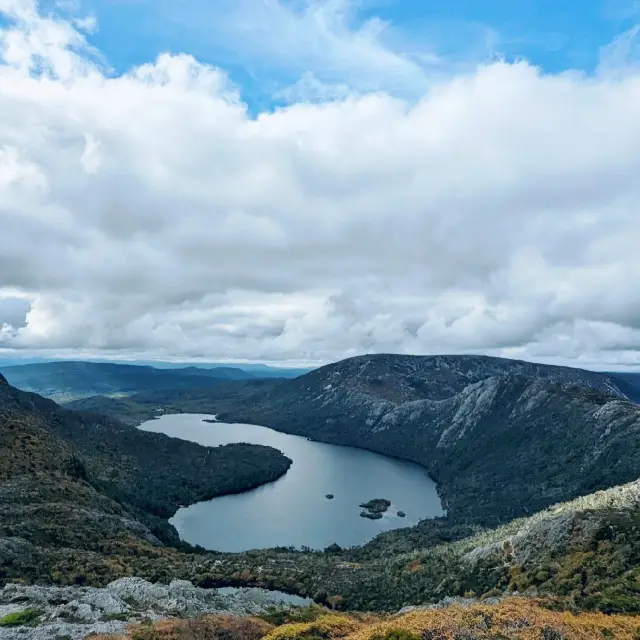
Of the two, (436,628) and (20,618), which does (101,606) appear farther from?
(436,628)

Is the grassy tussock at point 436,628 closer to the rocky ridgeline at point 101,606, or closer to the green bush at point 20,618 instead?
the rocky ridgeline at point 101,606

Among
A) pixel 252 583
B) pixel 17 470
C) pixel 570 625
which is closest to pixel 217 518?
pixel 17 470

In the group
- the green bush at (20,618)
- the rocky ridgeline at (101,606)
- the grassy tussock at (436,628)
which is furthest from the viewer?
the green bush at (20,618)

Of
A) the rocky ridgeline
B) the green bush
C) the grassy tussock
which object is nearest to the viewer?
the grassy tussock

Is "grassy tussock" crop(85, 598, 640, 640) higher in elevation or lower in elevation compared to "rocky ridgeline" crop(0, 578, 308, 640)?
higher

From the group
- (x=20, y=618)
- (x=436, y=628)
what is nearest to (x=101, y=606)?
(x=20, y=618)

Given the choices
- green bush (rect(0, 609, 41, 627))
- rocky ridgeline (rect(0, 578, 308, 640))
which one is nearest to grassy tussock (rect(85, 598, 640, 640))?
rocky ridgeline (rect(0, 578, 308, 640))

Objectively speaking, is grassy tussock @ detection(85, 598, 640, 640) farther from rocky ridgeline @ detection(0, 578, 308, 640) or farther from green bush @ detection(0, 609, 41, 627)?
green bush @ detection(0, 609, 41, 627)

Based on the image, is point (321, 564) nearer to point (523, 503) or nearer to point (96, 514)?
point (96, 514)

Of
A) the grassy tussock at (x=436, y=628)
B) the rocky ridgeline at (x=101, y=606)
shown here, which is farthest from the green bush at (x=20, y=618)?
the grassy tussock at (x=436, y=628)
